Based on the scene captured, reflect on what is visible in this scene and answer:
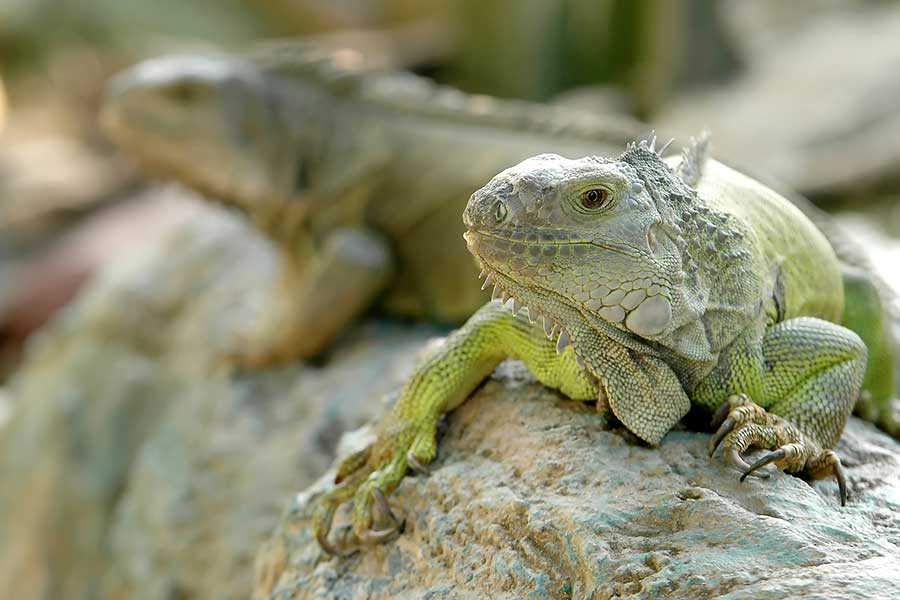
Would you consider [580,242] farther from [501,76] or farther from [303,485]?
[501,76]

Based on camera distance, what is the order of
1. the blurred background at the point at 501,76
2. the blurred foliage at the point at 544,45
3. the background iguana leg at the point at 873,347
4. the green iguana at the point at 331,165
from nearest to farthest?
1. the background iguana leg at the point at 873,347
2. the green iguana at the point at 331,165
3. the blurred background at the point at 501,76
4. the blurred foliage at the point at 544,45

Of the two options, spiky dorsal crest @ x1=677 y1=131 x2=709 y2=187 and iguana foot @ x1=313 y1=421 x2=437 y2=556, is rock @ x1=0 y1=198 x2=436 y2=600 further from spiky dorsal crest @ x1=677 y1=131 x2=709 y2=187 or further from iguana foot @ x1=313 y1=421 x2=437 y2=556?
spiky dorsal crest @ x1=677 y1=131 x2=709 y2=187

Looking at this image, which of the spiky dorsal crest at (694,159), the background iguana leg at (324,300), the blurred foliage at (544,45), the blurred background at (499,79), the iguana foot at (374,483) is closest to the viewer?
the spiky dorsal crest at (694,159)

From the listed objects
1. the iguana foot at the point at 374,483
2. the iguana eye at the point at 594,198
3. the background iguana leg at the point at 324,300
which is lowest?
the background iguana leg at the point at 324,300

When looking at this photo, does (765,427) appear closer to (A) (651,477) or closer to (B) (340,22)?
(A) (651,477)

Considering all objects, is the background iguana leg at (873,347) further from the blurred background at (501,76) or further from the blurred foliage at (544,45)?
the blurred foliage at (544,45)

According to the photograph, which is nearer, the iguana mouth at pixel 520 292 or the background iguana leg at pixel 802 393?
the iguana mouth at pixel 520 292

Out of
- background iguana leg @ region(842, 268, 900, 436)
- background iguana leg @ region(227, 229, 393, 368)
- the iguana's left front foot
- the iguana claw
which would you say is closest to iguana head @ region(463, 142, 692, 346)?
the iguana's left front foot

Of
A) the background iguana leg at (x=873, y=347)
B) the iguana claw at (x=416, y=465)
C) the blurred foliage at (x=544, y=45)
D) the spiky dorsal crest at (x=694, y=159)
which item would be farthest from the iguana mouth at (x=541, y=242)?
the blurred foliage at (x=544, y=45)
